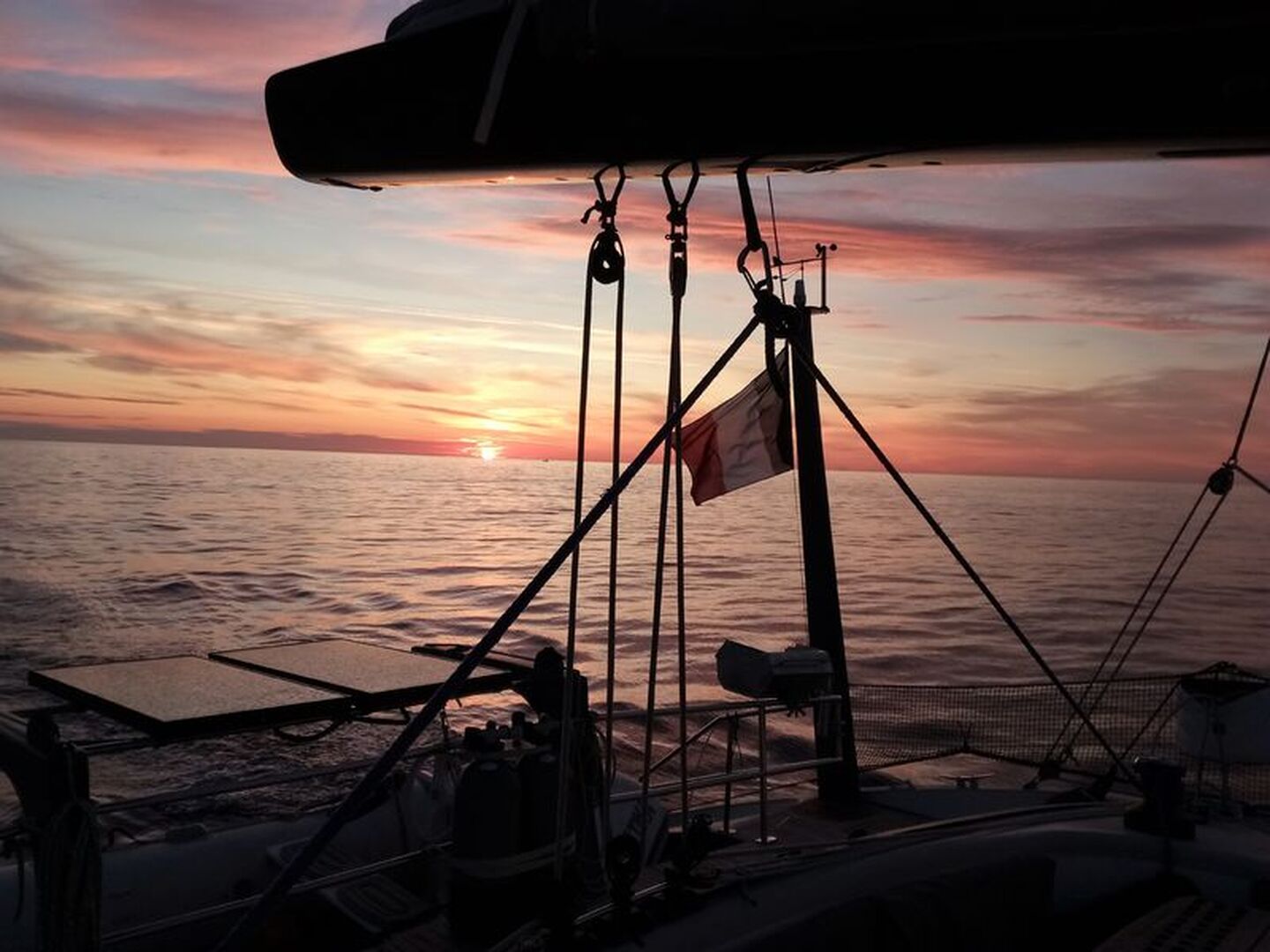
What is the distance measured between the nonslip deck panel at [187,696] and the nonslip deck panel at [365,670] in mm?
134

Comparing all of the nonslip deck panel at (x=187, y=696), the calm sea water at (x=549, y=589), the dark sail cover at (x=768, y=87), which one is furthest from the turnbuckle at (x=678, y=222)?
the calm sea water at (x=549, y=589)

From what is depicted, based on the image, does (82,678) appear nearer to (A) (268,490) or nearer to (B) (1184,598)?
(B) (1184,598)

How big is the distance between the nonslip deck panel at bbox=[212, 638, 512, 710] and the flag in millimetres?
1688

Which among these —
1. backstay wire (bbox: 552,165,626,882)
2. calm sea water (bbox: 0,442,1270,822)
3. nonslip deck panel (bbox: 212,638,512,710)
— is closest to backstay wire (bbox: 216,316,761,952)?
backstay wire (bbox: 552,165,626,882)

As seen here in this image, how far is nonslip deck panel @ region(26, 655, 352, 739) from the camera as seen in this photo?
4445mm

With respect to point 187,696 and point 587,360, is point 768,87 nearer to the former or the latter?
point 587,360

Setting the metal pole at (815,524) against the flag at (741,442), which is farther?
the metal pole at (815,524)

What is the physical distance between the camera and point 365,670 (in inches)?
225

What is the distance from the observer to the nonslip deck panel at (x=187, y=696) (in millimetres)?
4445

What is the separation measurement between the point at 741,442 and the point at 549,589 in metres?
42.0

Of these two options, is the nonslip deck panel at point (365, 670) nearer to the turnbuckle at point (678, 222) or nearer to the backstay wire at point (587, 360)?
the backstay wire at point (587, 360)

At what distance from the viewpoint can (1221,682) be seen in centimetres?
962

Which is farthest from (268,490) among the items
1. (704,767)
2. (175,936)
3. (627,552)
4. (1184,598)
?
(175,936)

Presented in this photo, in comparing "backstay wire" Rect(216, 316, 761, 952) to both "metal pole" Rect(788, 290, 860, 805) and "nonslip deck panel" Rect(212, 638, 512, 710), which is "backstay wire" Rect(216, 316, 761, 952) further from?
"metal pole" Rect(788, 290, 860, 805)
